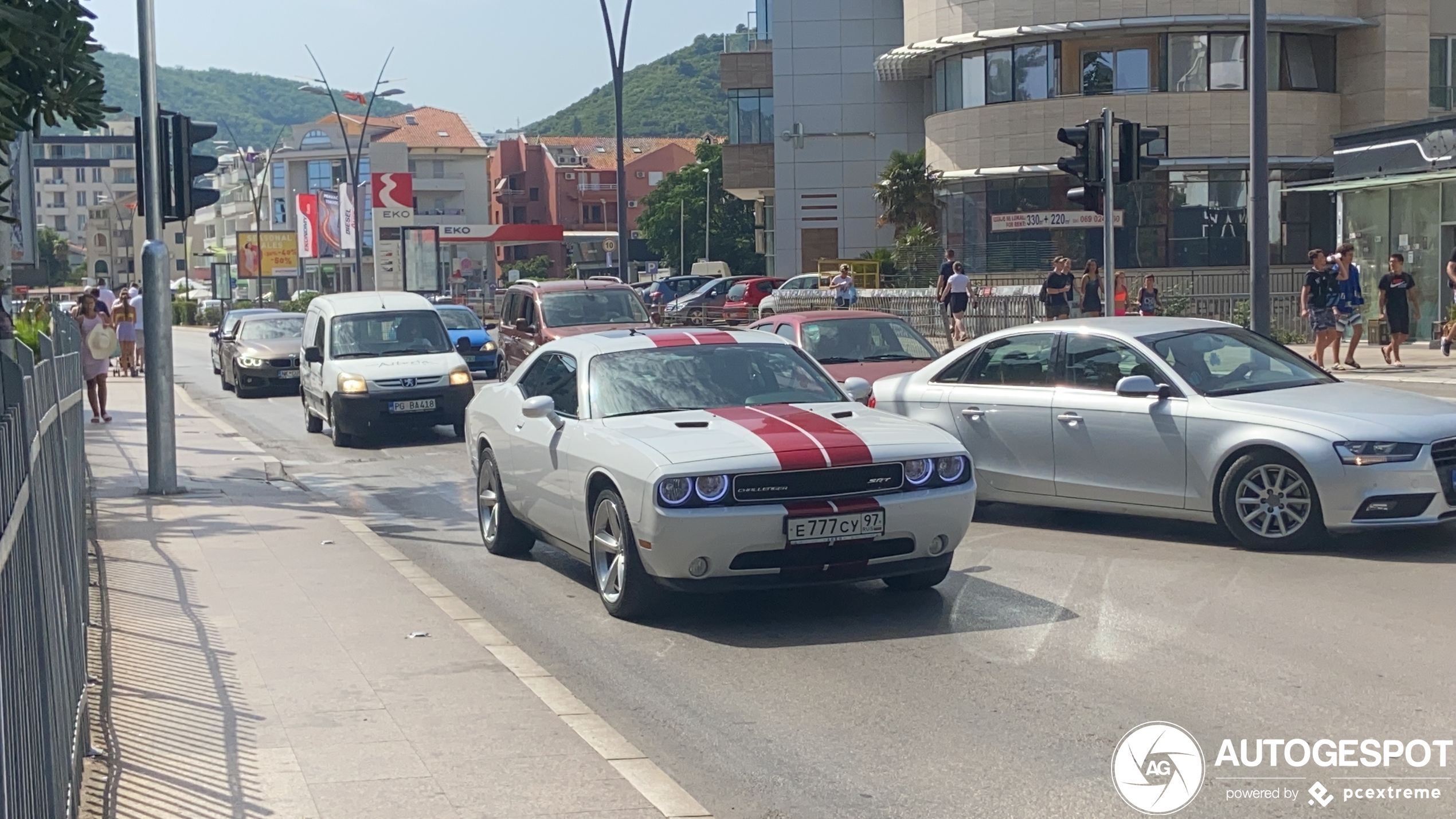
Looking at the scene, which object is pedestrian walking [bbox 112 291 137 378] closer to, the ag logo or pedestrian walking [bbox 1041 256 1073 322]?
pedestrian walking [bbox 1041 256 1073 322]

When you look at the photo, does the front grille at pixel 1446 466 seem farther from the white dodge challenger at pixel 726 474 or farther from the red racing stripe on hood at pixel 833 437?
the red racing stripe on hood at pixel 833 437

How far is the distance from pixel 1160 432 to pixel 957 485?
7.53ft

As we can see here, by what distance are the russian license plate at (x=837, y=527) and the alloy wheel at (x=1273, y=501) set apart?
111 inches

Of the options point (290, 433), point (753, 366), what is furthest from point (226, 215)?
point (753, 366)

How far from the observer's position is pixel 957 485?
8219mm

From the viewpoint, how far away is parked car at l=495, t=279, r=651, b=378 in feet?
71.9

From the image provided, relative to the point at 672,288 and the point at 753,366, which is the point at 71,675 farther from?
the point at 672,288

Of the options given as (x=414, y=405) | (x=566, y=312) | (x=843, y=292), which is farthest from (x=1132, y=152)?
(x=843, y=292)

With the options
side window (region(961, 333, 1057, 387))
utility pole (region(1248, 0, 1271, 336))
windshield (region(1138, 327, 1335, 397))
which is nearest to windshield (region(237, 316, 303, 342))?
utility pole (region(1248, 0, 1271, 336))

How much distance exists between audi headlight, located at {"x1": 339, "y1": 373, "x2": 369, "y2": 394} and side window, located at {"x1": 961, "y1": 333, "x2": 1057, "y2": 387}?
952 cm

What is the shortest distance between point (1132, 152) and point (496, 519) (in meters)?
10.1

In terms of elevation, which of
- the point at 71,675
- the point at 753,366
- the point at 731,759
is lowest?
the point at 731,759

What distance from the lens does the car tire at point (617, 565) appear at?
808 centimetres

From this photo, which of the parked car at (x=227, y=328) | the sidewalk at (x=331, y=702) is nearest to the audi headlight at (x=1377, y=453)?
the sidewalk at (x=331, y=702)
